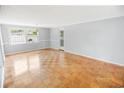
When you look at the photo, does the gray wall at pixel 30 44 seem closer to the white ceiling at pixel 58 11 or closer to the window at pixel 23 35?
the window at pixel 23 35

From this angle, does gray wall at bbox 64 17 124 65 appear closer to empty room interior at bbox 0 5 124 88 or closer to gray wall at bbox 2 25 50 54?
empty room interior at bbox 0 5 124 88

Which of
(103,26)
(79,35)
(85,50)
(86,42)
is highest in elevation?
(103,26)

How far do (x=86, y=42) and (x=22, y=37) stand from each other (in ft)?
14.5

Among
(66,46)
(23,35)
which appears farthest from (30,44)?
(66,46)

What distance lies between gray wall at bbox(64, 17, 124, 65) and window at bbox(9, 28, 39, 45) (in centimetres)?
296

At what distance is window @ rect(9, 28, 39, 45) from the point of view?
233 inches

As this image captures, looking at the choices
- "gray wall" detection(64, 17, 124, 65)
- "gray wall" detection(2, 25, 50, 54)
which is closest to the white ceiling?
"gray wall" detection(64, 17, 124, 65)

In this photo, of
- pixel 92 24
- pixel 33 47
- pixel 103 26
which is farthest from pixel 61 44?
pixel 103 26

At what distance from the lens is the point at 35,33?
7.16 m

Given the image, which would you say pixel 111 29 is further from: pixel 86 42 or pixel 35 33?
pixel 35 33

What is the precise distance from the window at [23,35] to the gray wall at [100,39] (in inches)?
117

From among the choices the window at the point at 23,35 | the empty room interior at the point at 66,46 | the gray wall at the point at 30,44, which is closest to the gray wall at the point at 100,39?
the empty room interior at the point at 66,46

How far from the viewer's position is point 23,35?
21.2ft

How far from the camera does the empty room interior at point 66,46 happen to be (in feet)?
7.79
